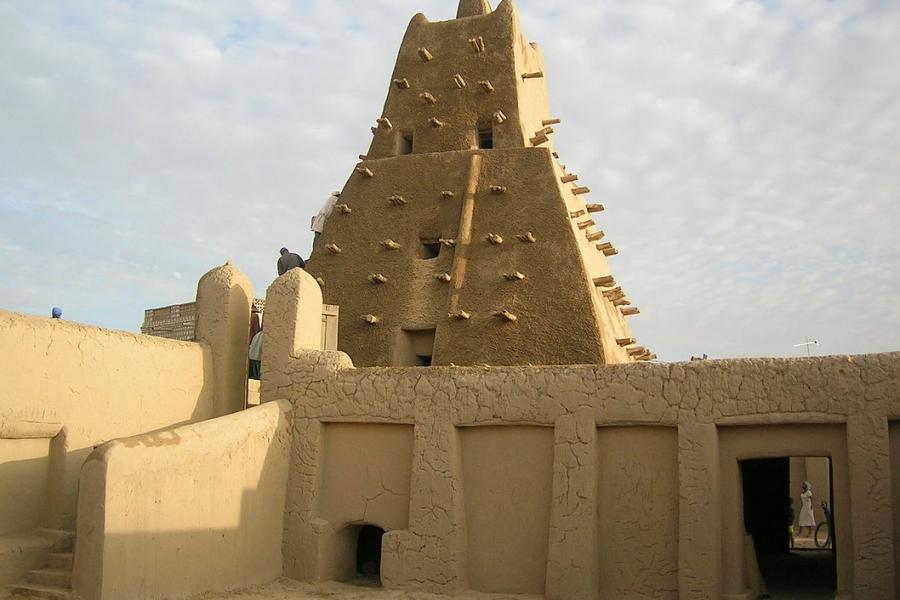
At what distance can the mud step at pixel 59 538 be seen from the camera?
9161mm

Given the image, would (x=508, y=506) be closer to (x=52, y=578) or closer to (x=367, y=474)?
(x=367, y=474)

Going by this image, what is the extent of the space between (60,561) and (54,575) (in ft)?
0.94

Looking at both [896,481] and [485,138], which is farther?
[485,138]

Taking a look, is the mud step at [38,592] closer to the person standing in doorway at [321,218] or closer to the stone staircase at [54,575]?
the stone staircase at [54,575]

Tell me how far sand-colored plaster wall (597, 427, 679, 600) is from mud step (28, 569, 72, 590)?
5199mm

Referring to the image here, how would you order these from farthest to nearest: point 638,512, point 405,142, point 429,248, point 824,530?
point 824,530 → point 405,142 → point 429,248 → point 638,512

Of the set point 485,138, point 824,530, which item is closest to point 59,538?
point 485,138

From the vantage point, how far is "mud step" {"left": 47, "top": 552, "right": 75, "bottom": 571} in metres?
8.84

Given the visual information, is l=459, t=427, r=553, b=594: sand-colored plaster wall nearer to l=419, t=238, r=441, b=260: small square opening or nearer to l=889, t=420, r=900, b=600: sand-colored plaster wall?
l=889, t=420, r=900, b=600: sand-colored plaster wall

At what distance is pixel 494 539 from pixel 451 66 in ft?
32.8

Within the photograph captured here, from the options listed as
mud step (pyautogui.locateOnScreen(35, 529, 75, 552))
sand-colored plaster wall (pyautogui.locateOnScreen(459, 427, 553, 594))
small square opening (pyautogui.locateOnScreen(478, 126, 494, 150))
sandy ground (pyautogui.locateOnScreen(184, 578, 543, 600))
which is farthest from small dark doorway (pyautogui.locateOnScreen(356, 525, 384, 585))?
small square opening (pyautogui.locateOnScreen(478, 126, 494, 150))

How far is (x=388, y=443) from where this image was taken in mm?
10586

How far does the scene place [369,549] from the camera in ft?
40.6

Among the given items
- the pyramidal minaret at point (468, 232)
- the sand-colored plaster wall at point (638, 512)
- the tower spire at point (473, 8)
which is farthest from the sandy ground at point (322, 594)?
the tower spire at point (473, 8)
